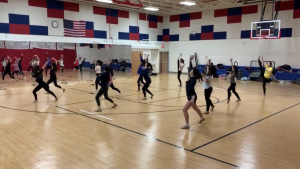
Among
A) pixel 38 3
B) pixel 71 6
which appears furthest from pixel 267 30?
pixel 38 3

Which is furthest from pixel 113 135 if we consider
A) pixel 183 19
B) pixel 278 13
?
pixel 183 19

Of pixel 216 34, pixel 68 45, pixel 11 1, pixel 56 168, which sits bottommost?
pixel 56 168

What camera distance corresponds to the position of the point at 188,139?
5344mm

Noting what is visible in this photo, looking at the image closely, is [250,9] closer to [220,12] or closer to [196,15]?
[220,12]

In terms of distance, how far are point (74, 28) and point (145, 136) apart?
14.7 m

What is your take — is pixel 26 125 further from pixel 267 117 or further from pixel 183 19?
pixel 183 19

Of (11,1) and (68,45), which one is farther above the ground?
(11,1)

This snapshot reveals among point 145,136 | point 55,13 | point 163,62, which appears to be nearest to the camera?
point 145,136

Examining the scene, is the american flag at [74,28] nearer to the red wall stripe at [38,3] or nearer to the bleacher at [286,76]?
the red wall stripe at [38,3]

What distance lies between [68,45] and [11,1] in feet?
14.8

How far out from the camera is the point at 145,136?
5539mm

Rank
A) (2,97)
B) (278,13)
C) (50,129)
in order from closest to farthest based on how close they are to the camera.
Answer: (50,129)
(2,97)
(278,13)

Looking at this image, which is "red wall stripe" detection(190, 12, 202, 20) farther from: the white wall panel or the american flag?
the white wall panel

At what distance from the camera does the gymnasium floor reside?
166 inches
